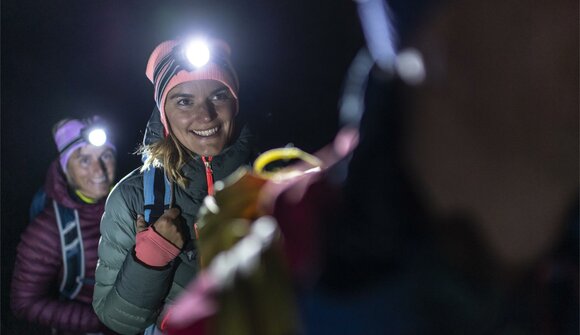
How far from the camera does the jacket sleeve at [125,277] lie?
132 cm

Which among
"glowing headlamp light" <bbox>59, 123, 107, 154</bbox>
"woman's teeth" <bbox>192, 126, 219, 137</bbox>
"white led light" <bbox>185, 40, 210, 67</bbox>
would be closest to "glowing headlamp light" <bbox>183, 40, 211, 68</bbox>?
"white led light" <bbox>185, 40, 210, 67</bbox>

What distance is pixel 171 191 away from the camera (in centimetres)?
139

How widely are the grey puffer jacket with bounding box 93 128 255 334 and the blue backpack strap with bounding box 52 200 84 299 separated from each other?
2.67 feet

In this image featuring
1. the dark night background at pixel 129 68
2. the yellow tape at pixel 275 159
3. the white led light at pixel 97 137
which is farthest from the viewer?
the white led light at pixel 97 137

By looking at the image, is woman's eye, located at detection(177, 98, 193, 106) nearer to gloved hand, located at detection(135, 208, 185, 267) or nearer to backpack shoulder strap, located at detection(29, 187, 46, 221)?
gloved hand, located at detection(135, 208, 185, 267)

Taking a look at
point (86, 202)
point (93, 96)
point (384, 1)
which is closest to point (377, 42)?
point (384, 1)

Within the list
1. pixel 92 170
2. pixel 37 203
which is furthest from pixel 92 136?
pixel 37 203

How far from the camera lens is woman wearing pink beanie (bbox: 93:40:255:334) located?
1331 millimetres

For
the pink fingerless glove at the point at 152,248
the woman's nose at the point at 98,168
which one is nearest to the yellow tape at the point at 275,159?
the pink fingerless glove at the point at 152,248

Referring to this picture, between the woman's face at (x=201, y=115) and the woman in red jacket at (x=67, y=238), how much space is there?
2.55 feet

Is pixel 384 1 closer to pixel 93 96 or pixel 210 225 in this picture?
pixel 210 225

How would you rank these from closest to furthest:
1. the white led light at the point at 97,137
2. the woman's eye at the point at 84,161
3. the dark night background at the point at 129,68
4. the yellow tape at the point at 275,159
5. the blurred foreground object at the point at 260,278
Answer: the blurred foreground object at the point at 260,278
the yellow tape at the point at 275,159
the dark night background at the point at 129,68
the white led light at the point at 97,137
the woman's eye at the point at 84,161

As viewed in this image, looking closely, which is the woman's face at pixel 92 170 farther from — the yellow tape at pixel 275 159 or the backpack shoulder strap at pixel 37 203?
the yellow tape at pixel 275 159

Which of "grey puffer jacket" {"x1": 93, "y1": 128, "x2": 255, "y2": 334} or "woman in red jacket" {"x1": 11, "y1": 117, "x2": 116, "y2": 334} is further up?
"grey puffer jacket" {"x1": 93, "y1": 128, "x2": 255, "y2": 334}
